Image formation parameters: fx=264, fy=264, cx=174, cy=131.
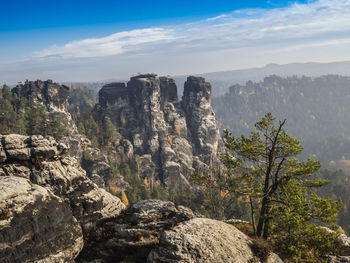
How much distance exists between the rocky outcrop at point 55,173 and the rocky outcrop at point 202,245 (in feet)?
20.4

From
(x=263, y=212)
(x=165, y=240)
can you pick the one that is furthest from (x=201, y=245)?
(x=263, y=212)

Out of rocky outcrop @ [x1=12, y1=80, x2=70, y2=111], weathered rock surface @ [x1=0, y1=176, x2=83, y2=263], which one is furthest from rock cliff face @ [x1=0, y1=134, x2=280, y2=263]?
rocky outcrop @ [x1=12, y1=80, x2=70, y2=111]

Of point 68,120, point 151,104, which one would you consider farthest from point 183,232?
point 151,104

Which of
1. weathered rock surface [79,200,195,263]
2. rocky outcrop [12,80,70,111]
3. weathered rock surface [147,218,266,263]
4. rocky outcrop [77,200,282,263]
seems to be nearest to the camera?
weathered rock surface [147,218,266,263]

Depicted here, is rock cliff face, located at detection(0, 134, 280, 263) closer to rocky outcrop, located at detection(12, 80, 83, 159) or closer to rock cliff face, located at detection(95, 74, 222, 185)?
rocky outcrop, located at detection(12, 80, 83, 159)

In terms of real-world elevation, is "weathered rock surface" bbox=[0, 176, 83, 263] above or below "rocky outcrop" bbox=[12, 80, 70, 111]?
below

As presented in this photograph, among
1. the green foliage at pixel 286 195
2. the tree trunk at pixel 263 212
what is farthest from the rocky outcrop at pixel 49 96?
the tree trunk at pixel 263 212

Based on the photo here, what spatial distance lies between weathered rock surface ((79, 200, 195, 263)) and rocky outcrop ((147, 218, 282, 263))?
1825 mm

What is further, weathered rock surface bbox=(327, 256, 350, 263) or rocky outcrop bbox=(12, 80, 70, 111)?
rocky outcrop bbox=(12, 80, 70, 111)

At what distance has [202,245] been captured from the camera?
1393cm

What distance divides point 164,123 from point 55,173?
104m

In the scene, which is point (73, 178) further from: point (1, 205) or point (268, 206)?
point (268, 206)

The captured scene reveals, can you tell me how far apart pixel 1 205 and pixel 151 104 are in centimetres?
10860

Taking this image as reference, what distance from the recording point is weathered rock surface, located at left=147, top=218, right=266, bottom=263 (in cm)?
1344
